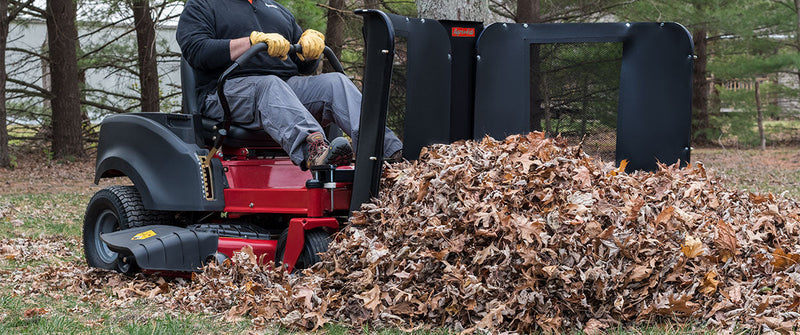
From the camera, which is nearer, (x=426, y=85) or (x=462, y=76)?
(x=426, y=85)

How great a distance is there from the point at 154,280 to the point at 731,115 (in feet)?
53.3

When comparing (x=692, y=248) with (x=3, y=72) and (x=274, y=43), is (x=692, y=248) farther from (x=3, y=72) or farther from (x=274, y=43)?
(x=3, y=72)

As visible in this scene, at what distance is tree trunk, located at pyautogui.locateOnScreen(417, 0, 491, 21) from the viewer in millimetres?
5828

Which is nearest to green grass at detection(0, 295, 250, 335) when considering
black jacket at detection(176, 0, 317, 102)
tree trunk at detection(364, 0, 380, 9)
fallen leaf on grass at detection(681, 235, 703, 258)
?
black jacket at detection(176, 0, 317, 102)

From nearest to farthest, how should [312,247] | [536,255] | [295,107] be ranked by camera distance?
[536,255], [312,247], [295,107]

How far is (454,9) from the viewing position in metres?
5.83

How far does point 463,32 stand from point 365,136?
0.82m

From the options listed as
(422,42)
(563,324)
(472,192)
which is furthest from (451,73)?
(563,324)

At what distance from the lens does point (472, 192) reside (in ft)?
11.3

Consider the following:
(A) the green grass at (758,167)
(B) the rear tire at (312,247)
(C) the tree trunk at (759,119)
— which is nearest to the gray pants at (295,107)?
(B) the rear tire at (312,247)

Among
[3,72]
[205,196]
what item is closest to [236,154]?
[205,196]

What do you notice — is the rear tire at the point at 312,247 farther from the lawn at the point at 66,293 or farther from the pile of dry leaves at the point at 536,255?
the lawn at the point at 66,293

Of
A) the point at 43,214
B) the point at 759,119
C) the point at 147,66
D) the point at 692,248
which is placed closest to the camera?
the point at 692,248

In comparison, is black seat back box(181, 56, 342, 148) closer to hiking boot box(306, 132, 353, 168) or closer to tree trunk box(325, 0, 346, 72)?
hiking boot box(306, 132, 353, 168)
